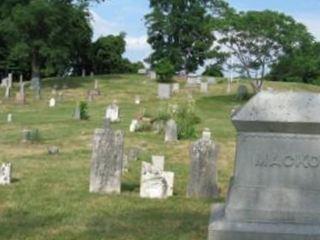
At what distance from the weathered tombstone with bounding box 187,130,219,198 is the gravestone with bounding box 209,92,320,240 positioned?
519 centimetres

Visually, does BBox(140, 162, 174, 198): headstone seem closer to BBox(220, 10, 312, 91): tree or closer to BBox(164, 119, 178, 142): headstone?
BBox(164, 119, 178, 142): headstone

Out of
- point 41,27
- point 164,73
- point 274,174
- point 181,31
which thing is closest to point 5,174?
point 274,174

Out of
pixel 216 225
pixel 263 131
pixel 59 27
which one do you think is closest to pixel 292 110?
pixel 263 131

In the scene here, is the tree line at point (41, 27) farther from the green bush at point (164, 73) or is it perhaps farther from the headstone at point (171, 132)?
the headstone at point (171, 132)

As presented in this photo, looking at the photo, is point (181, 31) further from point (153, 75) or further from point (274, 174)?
point (274, 174)

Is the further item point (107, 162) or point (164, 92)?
point (164, 92)

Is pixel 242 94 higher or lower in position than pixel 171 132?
higher

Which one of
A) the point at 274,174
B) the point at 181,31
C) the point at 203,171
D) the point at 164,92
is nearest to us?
the point at 274,174

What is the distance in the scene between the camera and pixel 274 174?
6781 mm

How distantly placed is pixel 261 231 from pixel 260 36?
39.6 meters

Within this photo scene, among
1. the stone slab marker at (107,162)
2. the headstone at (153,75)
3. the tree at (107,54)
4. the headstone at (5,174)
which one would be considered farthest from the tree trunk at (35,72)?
the stone slab marker at (107,162)

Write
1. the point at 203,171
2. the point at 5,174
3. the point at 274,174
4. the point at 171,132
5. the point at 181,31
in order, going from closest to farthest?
the point at 274,174 < the point at 203,171 < the point at 5,174 < the point at 171,132 < the point at 181,31

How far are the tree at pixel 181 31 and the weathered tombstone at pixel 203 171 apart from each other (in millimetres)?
66885

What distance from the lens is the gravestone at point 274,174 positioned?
6711mm
